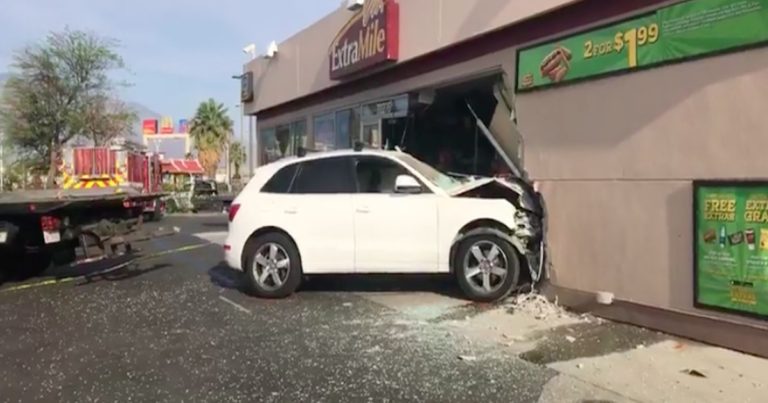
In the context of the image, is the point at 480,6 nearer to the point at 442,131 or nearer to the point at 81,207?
the point at 442,131

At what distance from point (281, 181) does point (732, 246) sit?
5648 mm

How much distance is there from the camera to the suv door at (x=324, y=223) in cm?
952

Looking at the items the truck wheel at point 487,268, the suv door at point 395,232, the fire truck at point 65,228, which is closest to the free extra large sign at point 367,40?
the suv door at point 395,232

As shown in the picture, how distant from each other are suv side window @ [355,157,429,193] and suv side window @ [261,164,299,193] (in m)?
0.90

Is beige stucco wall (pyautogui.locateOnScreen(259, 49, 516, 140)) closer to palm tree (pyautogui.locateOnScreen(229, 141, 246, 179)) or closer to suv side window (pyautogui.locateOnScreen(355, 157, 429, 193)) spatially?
suv side window (pyautogui.locateOnScreen(355, 157, 429, 193))

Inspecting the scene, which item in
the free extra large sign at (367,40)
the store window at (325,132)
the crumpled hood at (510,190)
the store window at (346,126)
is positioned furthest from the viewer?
the store window at (325,132)

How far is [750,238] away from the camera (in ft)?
21.5

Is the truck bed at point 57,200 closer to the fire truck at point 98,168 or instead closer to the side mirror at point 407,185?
the side mirror at point 407,185

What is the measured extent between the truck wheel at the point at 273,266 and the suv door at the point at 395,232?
0.86 metres

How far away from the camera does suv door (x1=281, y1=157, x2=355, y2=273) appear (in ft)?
31.2

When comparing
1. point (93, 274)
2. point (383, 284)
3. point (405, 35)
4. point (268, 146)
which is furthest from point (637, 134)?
point (268, 146)

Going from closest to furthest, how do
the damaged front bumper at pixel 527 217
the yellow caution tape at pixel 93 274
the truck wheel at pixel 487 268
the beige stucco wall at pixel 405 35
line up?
1. the truck wheel at pixel 487 268
2. the damaged front bumper at pixel 527 217
3. the beige stucco wall at pixel 405 35
4. the yellow caution tape at pixel 93 274

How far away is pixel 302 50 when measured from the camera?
1703 centimetres

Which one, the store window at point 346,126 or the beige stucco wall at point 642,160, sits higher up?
the store window at point 346,126
